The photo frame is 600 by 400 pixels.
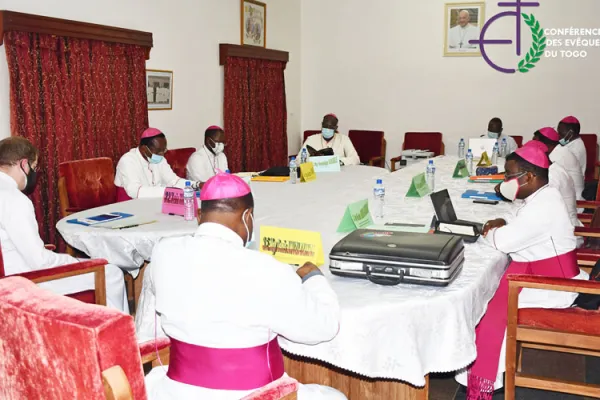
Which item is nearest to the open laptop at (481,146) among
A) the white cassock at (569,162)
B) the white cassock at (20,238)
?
the white cassock at (569,162)

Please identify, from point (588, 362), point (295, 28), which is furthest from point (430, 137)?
point (588, 362)

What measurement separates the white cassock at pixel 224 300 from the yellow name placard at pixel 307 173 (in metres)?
3.15

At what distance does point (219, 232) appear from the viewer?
173 cm

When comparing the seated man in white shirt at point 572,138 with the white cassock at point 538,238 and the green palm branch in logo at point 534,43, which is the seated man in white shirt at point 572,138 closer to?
the green palm branch in logo at point 534,43

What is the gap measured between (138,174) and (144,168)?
0.09 meters

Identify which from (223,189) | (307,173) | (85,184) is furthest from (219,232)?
(307,173)

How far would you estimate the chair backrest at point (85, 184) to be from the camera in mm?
4207

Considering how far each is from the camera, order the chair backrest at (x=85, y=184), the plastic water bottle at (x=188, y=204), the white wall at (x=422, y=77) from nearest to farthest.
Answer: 1. the plastic water bottle at (x=188, y=204)
2. the chair backrest at (x=85, y=184)
3. the white wall at (x=422, y=77)

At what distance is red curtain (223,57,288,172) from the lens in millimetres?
7496

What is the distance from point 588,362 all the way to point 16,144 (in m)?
3.34

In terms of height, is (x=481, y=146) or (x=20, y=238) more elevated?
(x=481, y=146)

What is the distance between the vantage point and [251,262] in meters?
1.62

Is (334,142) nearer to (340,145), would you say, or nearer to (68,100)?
(340,145)

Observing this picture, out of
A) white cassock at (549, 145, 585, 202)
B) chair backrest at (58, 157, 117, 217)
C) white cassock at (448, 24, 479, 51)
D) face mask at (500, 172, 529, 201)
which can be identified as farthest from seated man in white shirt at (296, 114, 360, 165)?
face mask at (500, 172, 529, 201)
